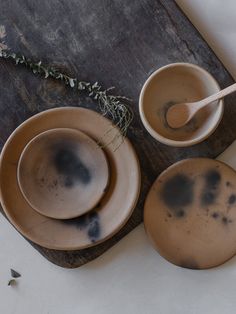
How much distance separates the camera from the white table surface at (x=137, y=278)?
1049 millimetres

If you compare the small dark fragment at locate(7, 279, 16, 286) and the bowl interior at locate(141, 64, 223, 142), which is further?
the small dark fragment at locate(7, 279, 16, 286)

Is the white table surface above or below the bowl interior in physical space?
below

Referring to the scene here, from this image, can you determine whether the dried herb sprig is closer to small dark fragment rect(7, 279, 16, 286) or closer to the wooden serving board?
the wooden serving board

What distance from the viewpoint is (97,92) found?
101 cm

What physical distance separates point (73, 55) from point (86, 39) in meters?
0.05

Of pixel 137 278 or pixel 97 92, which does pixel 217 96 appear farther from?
pixel 137 278

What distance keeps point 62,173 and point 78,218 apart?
103mm

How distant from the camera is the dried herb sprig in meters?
1.01

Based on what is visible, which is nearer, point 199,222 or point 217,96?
point 217,96

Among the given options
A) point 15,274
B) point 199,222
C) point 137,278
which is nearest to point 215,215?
point 199,222

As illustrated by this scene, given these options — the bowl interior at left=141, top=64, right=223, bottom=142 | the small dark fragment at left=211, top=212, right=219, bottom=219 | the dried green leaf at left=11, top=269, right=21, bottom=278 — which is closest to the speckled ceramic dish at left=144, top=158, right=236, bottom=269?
the small dark fragment at left=211, top=212, right=219, bottom=219

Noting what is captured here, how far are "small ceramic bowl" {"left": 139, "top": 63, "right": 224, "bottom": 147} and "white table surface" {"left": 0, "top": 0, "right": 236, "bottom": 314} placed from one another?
0.36 feet

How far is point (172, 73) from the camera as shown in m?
0.99

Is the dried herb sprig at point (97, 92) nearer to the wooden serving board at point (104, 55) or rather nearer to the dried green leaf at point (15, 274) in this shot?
the wooden serving board at point (104, 55)
